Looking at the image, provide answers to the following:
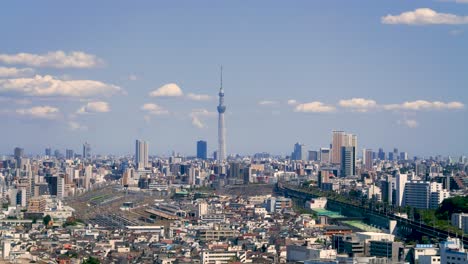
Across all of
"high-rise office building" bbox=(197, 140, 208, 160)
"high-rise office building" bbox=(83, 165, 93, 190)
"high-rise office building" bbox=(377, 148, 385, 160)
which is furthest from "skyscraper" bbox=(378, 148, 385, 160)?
"high-rise office building" bbox=(83, 165, 93, 190)

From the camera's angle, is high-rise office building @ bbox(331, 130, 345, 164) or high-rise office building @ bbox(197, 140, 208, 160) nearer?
high-rise office building @ bbox(331, 130, 345, 164)

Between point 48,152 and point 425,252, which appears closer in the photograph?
point 425,252

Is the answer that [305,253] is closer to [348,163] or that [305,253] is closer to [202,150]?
[348,163]

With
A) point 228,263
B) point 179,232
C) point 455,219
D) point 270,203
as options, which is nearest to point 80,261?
point 228,263

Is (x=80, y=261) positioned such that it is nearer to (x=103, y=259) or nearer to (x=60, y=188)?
(x=103, y=259)

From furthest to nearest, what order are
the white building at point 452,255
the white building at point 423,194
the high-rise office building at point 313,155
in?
the high-rise office building at point 313,155 < the white building at point 423,194 < the white building at point 452,255

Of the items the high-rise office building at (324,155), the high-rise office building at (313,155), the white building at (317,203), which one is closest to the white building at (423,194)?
the white building at (317,203)

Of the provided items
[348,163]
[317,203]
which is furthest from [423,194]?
[348,163]

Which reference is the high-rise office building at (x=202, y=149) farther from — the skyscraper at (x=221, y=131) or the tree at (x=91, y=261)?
the tree at (x=91, y=261)

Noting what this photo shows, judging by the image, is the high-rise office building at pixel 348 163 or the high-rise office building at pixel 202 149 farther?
the high-rise office building at pixel 202 149

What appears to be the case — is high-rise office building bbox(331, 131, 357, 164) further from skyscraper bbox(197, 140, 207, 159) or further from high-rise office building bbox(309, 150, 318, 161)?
skyscraper bbox(197, 140, 207, 159)
